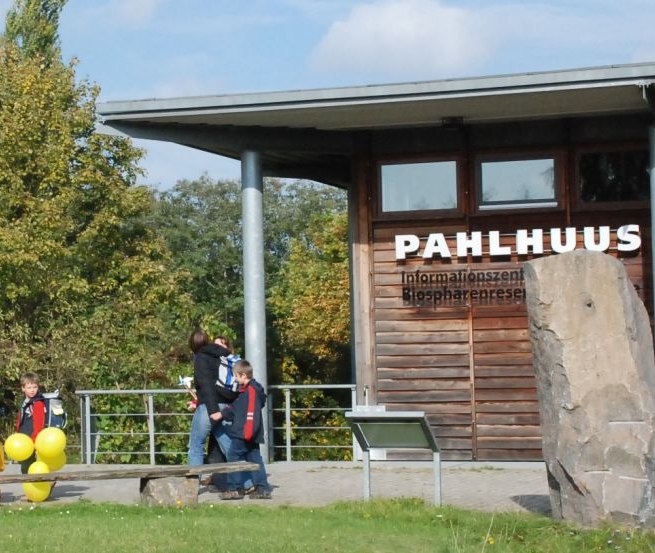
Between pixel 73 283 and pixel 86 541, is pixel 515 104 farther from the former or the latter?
pixel 73 283

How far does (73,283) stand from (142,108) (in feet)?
58.0

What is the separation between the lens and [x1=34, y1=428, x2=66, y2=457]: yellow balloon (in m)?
12.7

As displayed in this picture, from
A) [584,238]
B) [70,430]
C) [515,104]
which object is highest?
[515,104]

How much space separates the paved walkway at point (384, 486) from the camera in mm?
12234

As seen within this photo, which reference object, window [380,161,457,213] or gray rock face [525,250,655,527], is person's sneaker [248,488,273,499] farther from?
window [380,161,457,213]

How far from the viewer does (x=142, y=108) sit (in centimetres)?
1501

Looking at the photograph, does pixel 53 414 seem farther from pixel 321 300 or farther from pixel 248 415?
pixel 321 300

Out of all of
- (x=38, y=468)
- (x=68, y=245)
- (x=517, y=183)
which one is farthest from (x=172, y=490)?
(x=68, y=245)

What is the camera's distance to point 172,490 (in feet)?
38.5

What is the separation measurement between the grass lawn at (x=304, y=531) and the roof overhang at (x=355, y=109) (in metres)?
4.93

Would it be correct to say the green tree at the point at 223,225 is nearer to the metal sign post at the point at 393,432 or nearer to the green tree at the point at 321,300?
the green tree at the point at 321,300

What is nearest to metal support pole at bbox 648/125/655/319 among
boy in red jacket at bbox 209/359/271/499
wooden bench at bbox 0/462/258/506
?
boy in red jacket at bbox 209/359/271/499

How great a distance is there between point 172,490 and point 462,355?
5.31m

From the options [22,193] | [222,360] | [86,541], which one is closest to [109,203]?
[22,193]
